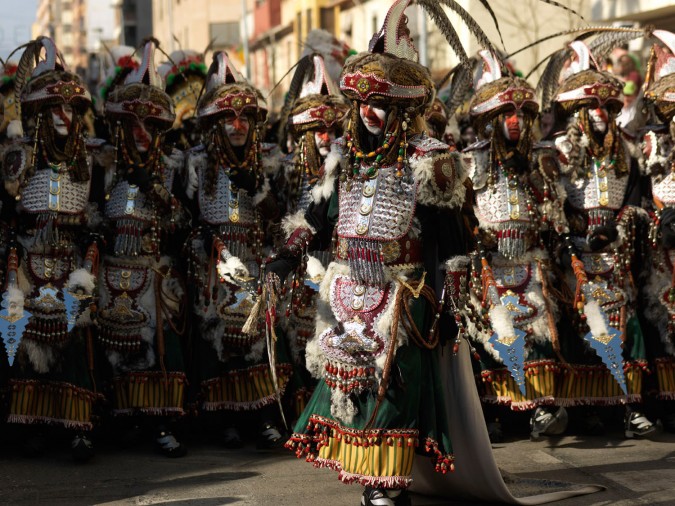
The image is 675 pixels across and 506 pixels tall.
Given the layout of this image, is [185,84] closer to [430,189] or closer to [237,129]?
[237,129]

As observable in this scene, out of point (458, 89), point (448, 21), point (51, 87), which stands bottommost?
point (448, 21)

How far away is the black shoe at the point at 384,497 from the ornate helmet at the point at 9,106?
364 centimetres

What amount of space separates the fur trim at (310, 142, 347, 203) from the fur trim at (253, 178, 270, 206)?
173cm

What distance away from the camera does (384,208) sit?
6.25m

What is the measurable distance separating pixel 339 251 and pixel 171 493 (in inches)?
64.1

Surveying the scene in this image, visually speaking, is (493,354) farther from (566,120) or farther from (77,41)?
(77,41)

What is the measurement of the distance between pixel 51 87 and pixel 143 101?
59 centimetres

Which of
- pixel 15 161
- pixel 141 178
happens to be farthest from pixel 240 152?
pixel 15 161

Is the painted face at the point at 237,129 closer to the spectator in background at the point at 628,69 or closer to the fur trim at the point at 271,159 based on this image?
the fur trim at the point at 271,159

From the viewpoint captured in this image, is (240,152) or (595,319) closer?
(595,319)

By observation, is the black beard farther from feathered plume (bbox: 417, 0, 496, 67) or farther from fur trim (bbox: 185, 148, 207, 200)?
Result: feathered plume (bbox: 417, 0, 496, 67)

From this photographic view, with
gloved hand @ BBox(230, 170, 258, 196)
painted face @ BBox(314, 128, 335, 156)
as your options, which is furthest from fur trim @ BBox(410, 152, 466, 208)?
painted face @ BBox(314, 128, 335, 156)

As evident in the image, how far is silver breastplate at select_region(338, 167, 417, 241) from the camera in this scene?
625 cm

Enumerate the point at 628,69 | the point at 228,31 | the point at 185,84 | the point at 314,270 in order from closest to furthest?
the point at 314,270 → the point at 185,84 → the point at 628,69 → the point at 228,31
